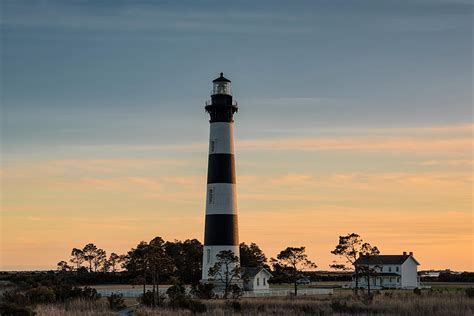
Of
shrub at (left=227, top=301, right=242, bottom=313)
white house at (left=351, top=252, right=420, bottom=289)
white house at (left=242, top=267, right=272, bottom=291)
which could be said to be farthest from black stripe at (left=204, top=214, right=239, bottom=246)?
white house at (left=351, top=252, right=420, bottom=289)

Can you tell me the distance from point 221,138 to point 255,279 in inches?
728

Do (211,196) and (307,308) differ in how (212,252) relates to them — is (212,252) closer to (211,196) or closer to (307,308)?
(211,196)

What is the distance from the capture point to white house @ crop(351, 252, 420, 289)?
97.6m

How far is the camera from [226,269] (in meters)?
65.4

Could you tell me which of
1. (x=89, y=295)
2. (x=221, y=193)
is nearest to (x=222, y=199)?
(x=221, y=193)

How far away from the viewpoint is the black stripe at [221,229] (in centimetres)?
6456

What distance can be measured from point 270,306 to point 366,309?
269 inches

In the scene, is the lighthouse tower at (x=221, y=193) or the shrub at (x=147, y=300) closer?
the shrub at (x=147, y=300)

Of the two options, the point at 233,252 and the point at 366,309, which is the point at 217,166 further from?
the point at 366,309

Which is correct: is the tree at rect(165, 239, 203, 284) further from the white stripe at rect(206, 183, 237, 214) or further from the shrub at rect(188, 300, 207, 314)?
the shrub at rect(188, 300, 207, 314)

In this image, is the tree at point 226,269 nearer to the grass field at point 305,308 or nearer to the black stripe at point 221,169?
the black stripe at point 221,169

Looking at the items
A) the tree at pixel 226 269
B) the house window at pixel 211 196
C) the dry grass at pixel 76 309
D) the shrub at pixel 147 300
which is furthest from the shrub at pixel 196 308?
the house window at pixel 211 196

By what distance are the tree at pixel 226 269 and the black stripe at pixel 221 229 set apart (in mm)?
977

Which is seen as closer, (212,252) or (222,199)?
(222,199)
